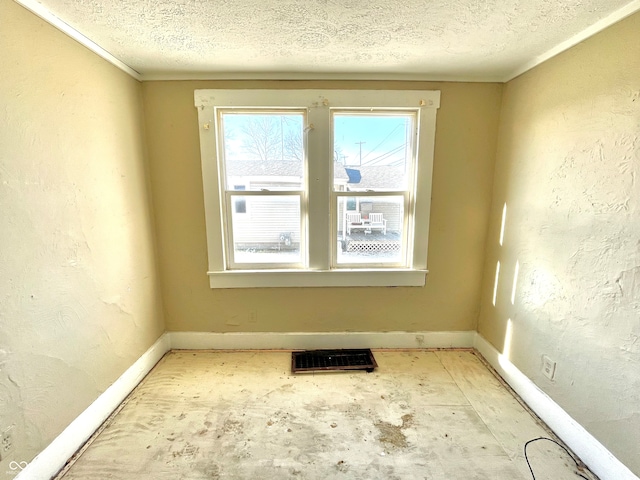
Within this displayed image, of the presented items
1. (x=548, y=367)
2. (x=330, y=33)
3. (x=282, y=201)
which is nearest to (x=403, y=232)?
(x=282, y=201)

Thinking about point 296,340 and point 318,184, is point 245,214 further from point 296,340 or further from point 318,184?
point 296,340

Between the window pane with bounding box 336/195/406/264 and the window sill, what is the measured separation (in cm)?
11

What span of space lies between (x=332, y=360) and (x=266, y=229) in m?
1.19

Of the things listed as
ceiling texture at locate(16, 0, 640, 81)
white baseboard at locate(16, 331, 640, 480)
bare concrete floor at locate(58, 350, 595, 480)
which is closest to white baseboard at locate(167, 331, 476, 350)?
white baseboard at locate(16, 331, 640, 480)

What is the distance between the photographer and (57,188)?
1.42 m

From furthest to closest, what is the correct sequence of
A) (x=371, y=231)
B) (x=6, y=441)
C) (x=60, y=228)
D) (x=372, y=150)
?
(x=371, y=231) < (x=372, y=150) < (x=60, y=228) < (x=6, y=441)

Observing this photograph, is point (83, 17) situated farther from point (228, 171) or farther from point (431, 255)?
point (431, 255)

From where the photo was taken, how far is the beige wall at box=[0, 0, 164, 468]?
1202 millimetres

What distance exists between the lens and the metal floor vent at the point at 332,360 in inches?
87.2

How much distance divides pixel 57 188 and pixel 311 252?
5.17ft

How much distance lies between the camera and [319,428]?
1.67 m

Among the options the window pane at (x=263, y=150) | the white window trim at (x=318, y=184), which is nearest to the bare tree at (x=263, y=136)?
the window pane at (x=263, y=150)

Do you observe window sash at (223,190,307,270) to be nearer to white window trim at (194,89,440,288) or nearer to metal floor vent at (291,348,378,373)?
white window trim at (194,89,440,288)

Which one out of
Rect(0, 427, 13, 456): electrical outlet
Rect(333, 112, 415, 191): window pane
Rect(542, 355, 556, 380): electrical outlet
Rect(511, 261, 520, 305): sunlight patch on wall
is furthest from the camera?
Rect(333, 112, 415, 191): window pane
